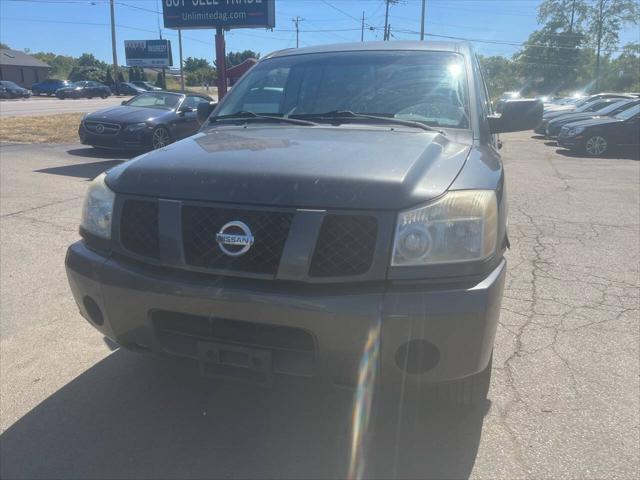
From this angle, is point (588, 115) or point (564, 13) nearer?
point (588, 115)

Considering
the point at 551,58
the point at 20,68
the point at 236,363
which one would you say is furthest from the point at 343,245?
the point at 20,68

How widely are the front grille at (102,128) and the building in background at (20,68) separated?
72545 mm

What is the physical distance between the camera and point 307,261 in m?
2.05

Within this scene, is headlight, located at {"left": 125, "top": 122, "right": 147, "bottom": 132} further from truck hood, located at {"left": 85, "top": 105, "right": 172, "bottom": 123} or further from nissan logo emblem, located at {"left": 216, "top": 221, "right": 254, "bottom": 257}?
nissan logo emblem, located at {"left": 216, "top": 221, "right": 254, "bottom": 257}

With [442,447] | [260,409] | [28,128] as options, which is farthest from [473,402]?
[28,128]

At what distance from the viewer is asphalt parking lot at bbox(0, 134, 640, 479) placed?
242cm

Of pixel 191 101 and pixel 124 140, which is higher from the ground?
pixel 191 101

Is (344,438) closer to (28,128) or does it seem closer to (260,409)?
(260,409)

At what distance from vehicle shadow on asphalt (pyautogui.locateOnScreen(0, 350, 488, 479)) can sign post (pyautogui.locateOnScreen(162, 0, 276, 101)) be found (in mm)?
13473

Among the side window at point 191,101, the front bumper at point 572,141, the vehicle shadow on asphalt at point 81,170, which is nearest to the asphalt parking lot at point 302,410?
the vehicle shadow on asphalt at point 81,170

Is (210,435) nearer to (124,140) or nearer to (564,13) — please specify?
(124,140)

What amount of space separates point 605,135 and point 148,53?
53550 millimetres

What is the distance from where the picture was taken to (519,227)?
21.4 feet

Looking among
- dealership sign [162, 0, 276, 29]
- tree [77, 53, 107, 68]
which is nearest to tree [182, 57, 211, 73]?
tree [77, 53, 107, 68]
